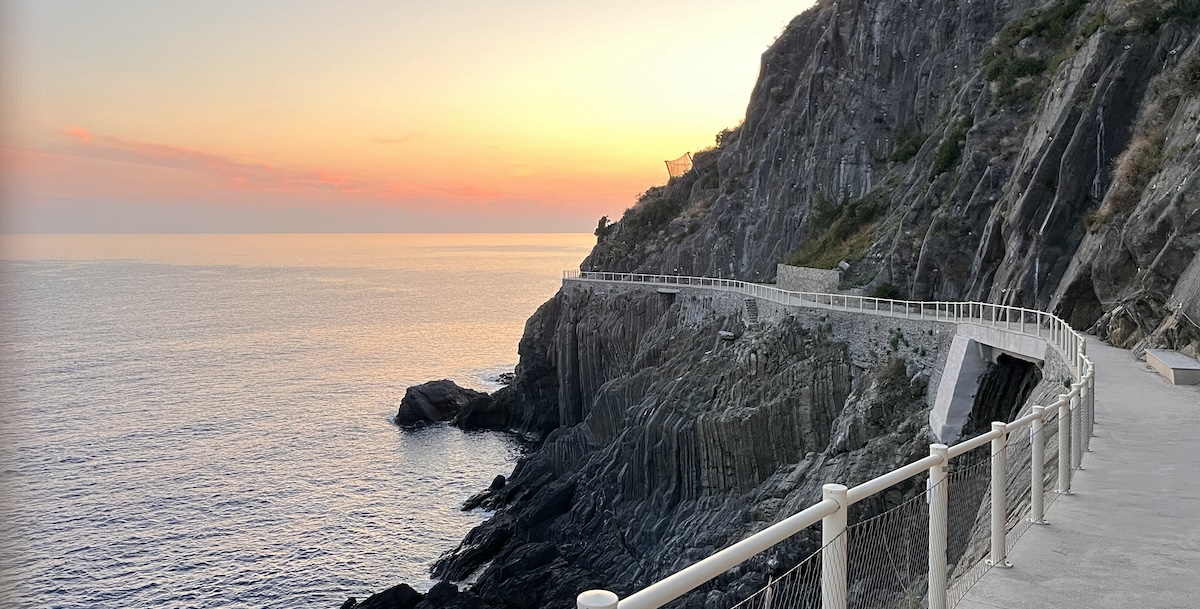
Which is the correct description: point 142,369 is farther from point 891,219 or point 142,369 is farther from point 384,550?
point 891,219

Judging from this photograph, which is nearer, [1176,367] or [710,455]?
[1176,367]

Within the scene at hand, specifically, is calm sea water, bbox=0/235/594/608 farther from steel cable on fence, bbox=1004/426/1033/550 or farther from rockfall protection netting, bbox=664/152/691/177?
rockfall protection netting, bbox=664/152/691/177

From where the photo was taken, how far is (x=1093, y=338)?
91.7 feet

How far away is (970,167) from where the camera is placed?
1635 inches

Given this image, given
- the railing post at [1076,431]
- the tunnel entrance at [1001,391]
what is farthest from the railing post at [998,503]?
the tunnel entrance at [1001,391]

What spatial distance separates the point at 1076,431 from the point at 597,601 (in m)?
10.3

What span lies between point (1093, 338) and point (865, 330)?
8200 mm

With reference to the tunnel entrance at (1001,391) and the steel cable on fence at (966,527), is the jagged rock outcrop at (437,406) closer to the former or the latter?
the tunnel entrance at (1001,391)

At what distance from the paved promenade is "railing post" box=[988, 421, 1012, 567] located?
136mm

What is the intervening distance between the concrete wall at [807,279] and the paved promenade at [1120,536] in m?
33.3


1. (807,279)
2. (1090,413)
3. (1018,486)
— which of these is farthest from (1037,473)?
A: (807,279)

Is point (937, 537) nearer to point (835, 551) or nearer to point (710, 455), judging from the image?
point (835, 551)

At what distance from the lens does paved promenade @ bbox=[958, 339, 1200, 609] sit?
7176 millimetres

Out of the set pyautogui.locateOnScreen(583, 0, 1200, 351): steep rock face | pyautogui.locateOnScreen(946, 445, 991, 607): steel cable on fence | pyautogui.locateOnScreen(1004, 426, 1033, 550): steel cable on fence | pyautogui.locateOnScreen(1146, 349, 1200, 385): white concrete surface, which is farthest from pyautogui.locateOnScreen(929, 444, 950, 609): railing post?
pyautogui.locateOnScreen(583, 0, 1200, 351): steep rock face
